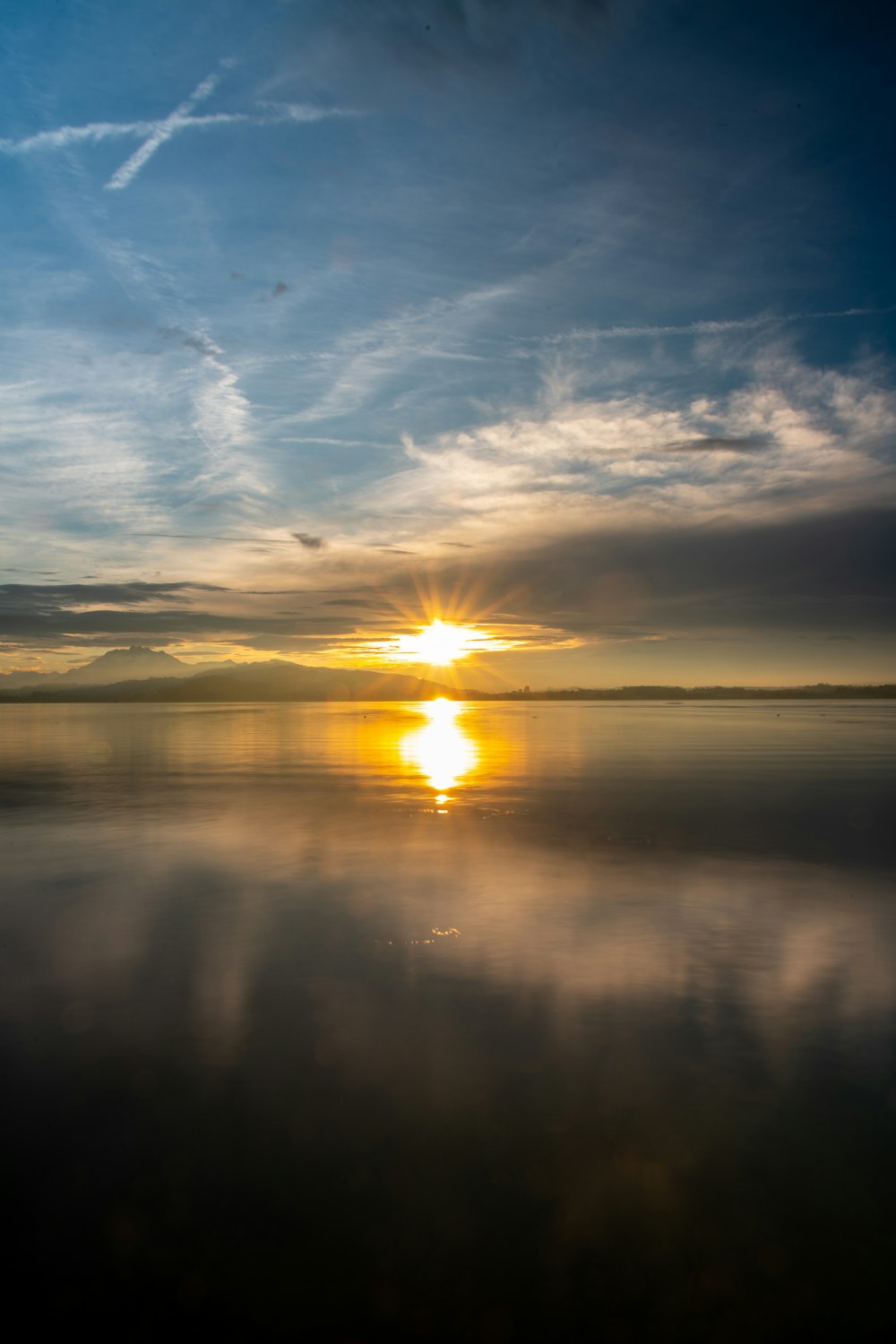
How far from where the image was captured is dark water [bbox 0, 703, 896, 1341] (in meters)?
5.27

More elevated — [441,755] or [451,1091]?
[441,755]

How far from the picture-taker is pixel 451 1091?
769 cm

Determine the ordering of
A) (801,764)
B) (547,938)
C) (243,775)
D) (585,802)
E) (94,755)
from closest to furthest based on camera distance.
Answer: (547,938), (585,802), (243,775), (801,764), (94,755)

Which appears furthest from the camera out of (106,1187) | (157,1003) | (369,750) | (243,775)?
(369,750)

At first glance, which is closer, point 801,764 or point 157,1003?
point 157,1003

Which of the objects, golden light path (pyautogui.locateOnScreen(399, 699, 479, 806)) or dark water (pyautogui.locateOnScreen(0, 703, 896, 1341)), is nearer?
dark water (pyautogui.locateOnScreen(0, 703, 896, 1341))

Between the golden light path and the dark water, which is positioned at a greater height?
the golden light path

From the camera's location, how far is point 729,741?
57.0 m

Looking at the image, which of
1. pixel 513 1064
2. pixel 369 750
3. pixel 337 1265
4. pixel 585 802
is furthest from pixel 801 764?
pixel 337 1265

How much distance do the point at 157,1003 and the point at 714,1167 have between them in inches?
243

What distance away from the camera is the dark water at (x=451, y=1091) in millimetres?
5273

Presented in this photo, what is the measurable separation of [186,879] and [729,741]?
4728 centimetres

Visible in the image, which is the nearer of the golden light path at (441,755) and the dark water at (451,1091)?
the dark water at (451,1091)

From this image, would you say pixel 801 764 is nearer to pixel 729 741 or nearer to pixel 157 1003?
pixel 729 741
